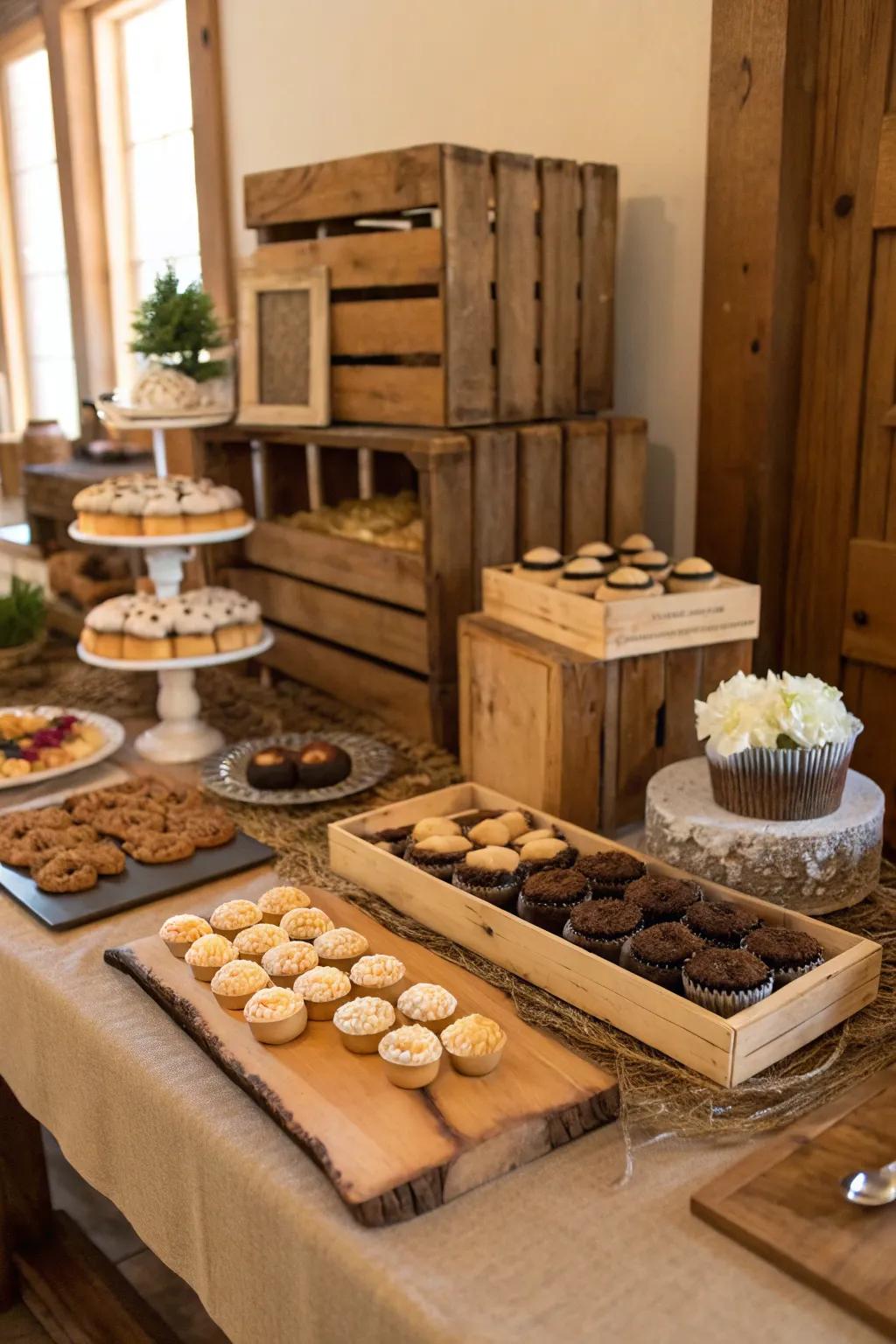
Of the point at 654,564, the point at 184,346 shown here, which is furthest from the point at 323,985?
the point at 184,346

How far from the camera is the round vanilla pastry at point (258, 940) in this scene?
1.07 metres

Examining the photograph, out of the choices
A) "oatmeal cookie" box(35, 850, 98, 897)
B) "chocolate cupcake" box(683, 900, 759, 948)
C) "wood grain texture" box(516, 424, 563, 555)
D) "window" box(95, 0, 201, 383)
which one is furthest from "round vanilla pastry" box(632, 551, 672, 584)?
"window" box(95, 0, 201, 383)

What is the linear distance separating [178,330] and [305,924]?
1.20m

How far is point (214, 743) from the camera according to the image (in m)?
1.76

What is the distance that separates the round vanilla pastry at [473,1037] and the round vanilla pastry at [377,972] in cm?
8

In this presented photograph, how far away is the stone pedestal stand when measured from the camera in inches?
45.7

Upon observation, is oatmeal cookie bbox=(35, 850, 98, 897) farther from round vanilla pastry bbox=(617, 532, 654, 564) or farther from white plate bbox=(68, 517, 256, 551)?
round vanilla pastry bbox=(617, 532, 654, 564)

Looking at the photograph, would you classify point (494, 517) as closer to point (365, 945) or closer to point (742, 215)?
point (742, 215)

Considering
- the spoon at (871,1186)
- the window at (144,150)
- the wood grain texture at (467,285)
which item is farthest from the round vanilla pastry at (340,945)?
the window at (144,150)

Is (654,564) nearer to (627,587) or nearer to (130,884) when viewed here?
(627,587)

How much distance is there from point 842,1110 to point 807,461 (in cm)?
98

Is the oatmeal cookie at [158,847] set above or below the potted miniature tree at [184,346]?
below

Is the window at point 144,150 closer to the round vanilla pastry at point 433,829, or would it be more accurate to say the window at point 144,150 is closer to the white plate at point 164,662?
the white plate at point 164,662

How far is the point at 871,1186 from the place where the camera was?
0.79 meters
